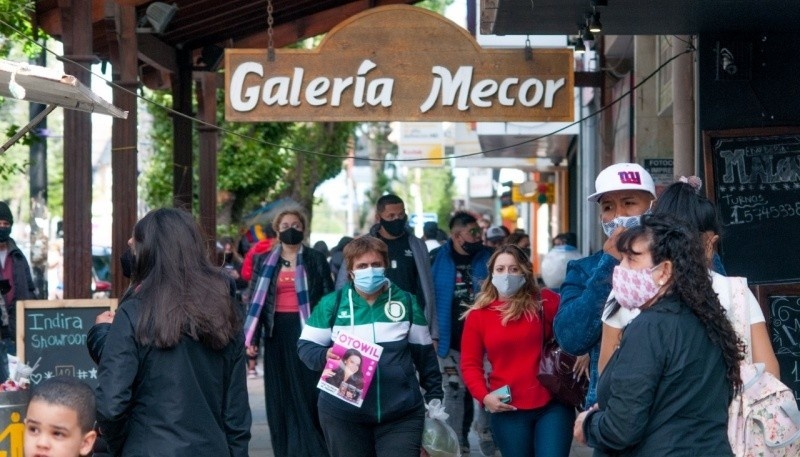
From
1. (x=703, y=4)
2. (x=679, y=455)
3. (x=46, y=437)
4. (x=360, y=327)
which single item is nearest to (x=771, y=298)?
(x=703, y=4)

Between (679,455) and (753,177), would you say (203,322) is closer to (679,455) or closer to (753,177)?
(679,455)

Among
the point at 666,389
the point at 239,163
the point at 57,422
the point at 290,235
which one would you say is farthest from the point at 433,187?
the point at 57,422

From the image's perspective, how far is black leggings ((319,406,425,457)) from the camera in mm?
7227

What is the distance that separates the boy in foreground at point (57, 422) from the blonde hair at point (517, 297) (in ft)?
11.4

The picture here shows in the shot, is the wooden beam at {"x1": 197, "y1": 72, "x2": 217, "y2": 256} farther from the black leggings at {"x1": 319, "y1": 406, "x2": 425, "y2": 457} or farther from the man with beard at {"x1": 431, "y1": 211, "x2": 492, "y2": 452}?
the black leggings at {"x1": 319, "y1": 406, "x2": 425, "y2": 457}

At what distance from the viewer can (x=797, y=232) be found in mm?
8719

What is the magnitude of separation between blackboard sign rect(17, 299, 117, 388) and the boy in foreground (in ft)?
18.5

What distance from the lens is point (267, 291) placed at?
10023 millimetres

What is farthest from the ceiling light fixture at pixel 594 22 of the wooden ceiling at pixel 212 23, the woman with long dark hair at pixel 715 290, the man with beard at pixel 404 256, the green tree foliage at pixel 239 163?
the green tree foliage at pixel 239 163

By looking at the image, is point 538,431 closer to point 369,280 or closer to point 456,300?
point 369,280

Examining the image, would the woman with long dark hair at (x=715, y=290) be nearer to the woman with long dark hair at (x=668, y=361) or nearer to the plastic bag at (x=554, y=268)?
the woman with long dark hair at (x=668, y=361)

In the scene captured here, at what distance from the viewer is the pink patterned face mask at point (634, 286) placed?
15.0 ft

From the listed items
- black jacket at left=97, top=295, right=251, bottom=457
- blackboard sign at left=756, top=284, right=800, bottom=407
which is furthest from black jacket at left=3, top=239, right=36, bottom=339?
black jacket at left=97, top=295, right=251, bottom=457

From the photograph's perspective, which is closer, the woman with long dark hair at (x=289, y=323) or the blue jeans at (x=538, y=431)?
the blue jeans at (x=538, y=431)
